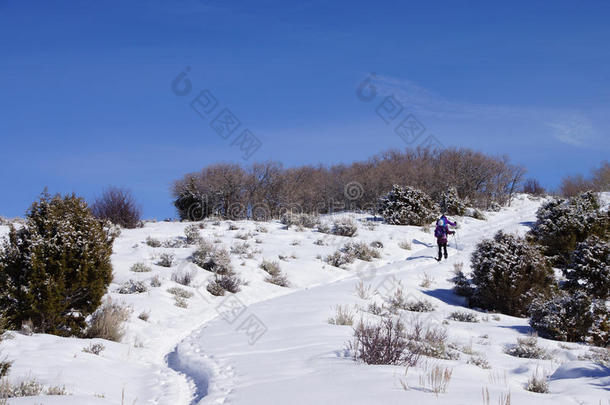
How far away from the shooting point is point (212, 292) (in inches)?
459

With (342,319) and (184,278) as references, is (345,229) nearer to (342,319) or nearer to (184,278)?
(184,278)

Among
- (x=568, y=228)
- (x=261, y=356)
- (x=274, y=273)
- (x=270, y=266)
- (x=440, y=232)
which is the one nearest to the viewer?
(x=261, y=356)

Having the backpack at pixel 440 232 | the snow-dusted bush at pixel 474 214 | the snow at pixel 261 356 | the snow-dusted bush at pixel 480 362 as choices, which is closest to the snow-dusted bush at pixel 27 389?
the snow at pixel 261 356

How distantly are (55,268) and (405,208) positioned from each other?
21402 millimetres

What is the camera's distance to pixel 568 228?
18.8 meters

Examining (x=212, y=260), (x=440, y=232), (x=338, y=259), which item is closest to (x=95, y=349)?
(x=212, y=260)

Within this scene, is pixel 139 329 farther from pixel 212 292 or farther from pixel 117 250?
pixel 117 250

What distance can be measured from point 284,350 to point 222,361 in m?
0.93

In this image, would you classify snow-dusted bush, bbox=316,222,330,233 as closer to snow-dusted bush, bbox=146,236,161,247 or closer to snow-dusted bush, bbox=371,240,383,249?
snow-dusted bush, bbox=371,240,383,249

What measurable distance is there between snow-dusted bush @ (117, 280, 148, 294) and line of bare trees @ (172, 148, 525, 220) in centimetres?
1731

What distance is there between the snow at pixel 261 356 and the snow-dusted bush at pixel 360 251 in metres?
3.40

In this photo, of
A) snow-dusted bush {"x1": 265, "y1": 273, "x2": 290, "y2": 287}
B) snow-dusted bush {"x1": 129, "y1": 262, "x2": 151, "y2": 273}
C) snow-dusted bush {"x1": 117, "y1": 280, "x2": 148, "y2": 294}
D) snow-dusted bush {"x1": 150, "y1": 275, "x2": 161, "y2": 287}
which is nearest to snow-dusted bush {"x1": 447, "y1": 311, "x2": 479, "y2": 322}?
snow-dusted bush {"x1": 265, "y1": 273, "x2": 290, "y2": 287}

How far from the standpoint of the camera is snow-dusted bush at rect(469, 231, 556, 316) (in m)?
11.8

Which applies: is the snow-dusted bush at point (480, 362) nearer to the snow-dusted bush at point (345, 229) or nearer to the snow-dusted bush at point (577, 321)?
the snow-dusted bush at point (577, 321)
